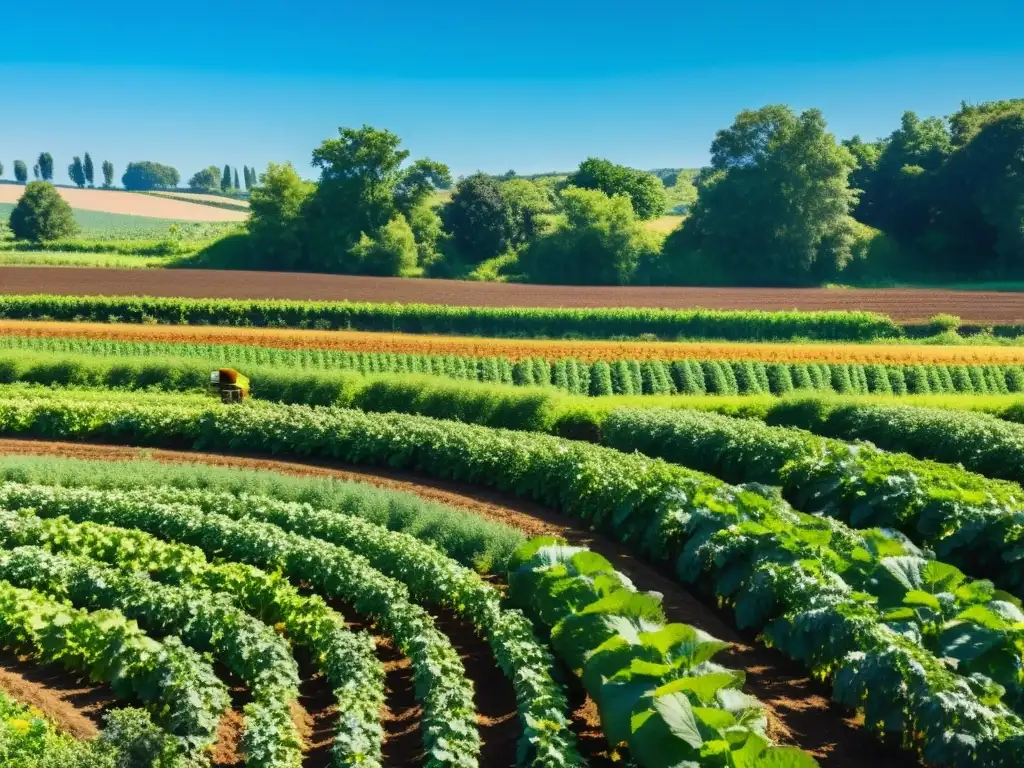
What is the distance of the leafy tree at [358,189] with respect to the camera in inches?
2338

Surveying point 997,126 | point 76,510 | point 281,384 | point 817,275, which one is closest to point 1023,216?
point 997,126

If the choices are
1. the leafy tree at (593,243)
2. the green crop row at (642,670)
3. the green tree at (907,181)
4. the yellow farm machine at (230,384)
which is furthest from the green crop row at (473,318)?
the green crop row at (642,670)

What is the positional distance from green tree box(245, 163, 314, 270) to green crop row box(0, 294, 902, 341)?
721 inches

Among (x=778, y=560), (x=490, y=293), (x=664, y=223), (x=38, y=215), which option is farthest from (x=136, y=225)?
(x=778, y=560)

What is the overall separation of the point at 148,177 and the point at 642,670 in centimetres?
19765

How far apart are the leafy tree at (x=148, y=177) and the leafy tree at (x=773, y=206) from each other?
498 ft

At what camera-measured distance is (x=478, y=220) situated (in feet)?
200

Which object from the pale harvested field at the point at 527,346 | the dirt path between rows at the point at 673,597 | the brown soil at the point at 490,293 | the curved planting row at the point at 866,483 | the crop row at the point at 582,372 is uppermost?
the brown soil at the point at 490,293

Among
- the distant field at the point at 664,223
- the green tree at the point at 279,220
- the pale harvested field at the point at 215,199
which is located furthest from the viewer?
the pale harvested field at the point at 215,199

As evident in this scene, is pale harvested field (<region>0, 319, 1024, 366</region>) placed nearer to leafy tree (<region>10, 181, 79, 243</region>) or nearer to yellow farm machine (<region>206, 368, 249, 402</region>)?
yellow farm machine (<region>206, 368, 249, 402</region>)

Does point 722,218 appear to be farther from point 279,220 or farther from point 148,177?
point 148,177

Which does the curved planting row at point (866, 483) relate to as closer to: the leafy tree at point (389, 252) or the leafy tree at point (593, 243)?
the leafy tree at point (593, 243)

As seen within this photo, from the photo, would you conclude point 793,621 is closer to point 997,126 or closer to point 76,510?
point 76,510

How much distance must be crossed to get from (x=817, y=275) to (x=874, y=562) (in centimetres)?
4966
